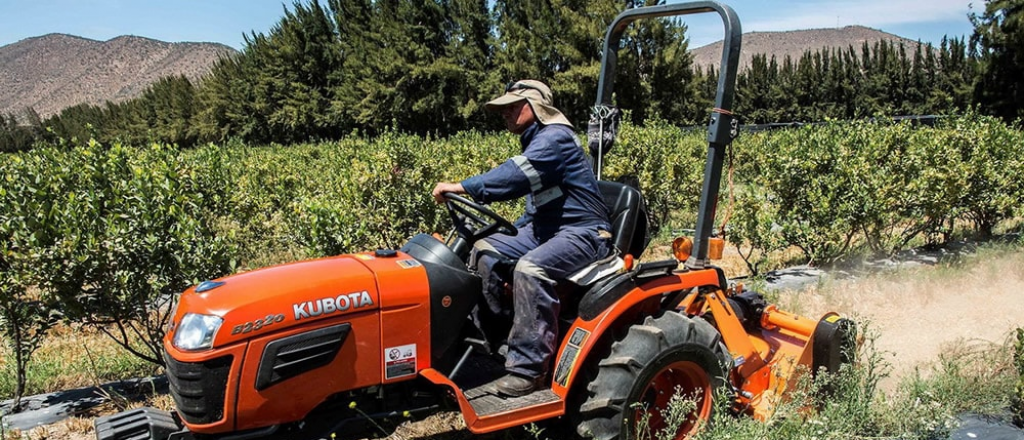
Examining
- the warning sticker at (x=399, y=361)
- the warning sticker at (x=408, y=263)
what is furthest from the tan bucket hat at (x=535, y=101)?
the warning sticker at (x=399, y=361)

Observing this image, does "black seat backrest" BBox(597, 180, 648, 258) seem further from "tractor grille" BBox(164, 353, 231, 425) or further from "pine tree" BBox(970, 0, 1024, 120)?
"pine tree" BBox(970, 0, 1024, 120)

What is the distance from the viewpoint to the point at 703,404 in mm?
3984

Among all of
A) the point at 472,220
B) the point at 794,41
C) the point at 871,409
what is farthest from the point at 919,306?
the point at 794,41

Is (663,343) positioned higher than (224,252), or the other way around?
(224,252)

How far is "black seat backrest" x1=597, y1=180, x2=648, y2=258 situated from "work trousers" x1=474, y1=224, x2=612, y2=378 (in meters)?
0.13

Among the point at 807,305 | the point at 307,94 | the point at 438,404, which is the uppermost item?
the point at 307,94

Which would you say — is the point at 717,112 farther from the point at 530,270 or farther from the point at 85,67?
the point at 85,67

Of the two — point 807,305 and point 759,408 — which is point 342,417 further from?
point 807,305

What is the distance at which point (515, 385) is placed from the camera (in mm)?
3555

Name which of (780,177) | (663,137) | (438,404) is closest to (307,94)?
(663,137)

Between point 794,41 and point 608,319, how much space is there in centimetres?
14454

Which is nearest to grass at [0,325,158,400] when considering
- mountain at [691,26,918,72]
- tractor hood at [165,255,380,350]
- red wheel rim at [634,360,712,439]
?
tractor hood at [165,255,380,350]

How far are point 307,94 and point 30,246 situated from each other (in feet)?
153

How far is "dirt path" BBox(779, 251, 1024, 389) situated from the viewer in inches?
220
